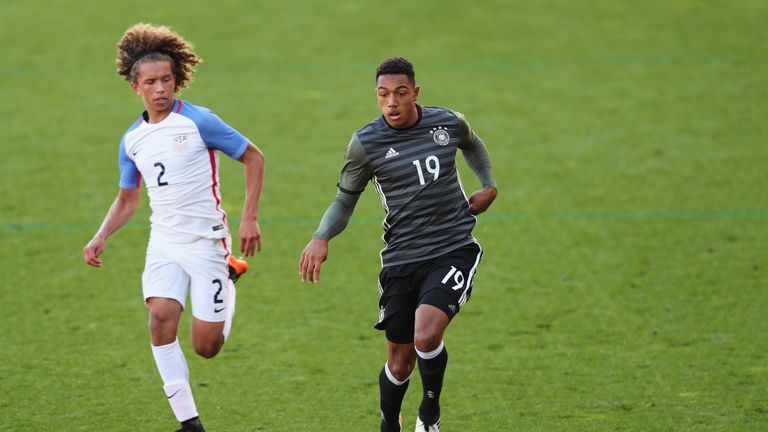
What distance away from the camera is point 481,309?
349 inches

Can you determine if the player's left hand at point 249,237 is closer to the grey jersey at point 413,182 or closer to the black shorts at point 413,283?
the grey jersey at point 413,182

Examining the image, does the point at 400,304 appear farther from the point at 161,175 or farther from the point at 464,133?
the point at 161,175

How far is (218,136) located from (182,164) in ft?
0.90

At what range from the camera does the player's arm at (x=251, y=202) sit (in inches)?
248

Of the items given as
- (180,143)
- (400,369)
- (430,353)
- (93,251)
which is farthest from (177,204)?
(430,353)

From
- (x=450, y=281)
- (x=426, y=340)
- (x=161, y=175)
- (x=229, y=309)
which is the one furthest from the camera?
(x=229, y=309)

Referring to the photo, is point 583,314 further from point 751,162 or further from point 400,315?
point 751,162

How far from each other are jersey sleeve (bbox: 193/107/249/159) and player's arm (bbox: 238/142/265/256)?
0.06m

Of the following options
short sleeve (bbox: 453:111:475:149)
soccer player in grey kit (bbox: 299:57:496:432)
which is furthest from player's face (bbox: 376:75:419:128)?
short sleeve (bbox: 453:111:475:149)

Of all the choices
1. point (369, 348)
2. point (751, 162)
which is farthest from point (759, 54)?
point (369, 348)

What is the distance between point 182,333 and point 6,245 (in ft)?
8.89

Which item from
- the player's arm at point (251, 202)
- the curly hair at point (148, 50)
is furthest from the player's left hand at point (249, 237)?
the curly hair at point (148, 50)

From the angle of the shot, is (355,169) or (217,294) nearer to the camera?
(355,169)

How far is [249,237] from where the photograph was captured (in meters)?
6.30
